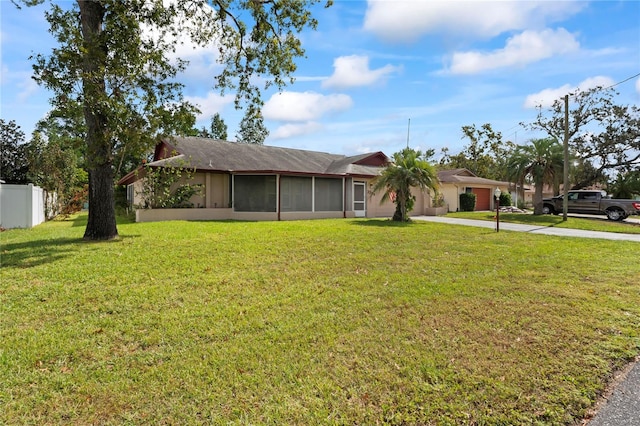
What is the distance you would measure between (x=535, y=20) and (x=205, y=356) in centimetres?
1323

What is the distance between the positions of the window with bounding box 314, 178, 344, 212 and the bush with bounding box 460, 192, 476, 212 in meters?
11.7

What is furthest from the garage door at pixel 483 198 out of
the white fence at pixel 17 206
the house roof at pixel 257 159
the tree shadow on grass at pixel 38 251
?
the white fence at pixel 17 206

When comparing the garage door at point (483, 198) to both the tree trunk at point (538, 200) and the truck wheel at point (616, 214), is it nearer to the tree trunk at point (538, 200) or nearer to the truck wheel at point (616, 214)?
the tree trunk at point (538, 200)

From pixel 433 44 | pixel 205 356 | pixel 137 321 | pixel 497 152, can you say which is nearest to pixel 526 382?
pixel 205 356

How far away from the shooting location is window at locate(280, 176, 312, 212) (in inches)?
681

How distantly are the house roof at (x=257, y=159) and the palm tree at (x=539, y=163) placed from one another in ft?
26.6

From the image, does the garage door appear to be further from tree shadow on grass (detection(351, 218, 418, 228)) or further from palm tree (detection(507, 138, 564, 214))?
tree shadow on grass (detection(351, 218, 418, 228))

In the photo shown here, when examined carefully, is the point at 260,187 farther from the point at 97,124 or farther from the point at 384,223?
the point at 97,124

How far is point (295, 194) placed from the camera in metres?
17.7

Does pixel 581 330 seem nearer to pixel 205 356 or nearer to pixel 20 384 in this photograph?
pixel 205 356

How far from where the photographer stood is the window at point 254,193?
16984 mm

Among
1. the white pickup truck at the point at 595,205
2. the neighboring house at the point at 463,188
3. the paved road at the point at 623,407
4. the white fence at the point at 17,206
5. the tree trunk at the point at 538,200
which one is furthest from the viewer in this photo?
the neighboring house at the point at 463,188

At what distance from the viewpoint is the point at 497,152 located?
42.8 metres

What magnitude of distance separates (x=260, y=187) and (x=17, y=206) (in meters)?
9.43
